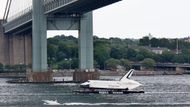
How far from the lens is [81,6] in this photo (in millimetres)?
92062

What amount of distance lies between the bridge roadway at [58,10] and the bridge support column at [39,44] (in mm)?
1252

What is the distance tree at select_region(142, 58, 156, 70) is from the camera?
177 meters

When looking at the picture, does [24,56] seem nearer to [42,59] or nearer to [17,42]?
[17,42]

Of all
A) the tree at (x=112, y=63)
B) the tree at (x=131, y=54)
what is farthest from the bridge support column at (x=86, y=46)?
the tree at (x=131, y=54)

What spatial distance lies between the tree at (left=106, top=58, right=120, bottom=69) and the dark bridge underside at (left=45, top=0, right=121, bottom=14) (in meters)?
72.6

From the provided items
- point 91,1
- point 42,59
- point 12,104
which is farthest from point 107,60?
point 12,104

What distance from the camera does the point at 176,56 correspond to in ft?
632

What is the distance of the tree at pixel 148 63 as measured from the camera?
177 metres

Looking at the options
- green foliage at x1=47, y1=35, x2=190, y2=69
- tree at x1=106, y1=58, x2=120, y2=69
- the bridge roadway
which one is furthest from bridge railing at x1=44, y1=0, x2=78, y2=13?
tree at x1=106, y1=58, x2=120, y2=69

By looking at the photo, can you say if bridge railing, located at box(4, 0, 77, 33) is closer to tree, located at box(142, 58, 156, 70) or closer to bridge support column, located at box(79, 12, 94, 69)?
bridge support column, located at box(79, 12, 94, 69)

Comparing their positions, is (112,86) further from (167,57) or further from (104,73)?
(167,57)

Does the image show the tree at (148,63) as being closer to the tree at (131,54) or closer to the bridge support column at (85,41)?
the tree at (131,54)

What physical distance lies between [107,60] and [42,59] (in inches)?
2934

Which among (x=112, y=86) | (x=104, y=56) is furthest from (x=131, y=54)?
(x=112, y=86)
